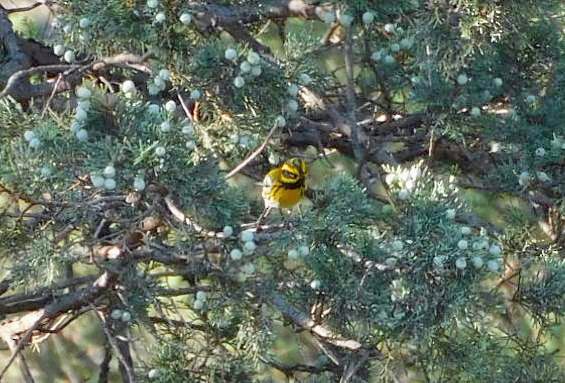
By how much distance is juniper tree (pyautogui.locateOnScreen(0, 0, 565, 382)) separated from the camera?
987 millimetres

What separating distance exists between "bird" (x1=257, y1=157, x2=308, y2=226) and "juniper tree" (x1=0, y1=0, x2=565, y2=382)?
0.11 feet

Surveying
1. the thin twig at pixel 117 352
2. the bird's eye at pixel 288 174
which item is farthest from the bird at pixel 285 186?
the thin twig at pixel 117 352

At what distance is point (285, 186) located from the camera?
1252 mm

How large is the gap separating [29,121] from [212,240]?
8.6 inches

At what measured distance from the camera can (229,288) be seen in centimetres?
108

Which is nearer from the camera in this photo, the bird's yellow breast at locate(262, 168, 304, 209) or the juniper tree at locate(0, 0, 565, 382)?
the juniper tree at locate(0, 0, 565, 382)

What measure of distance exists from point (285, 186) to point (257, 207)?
0.11 metres

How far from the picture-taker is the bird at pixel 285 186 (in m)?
1.23

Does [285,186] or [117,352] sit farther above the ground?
[285,186]

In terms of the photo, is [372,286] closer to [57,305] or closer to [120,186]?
[120,186]

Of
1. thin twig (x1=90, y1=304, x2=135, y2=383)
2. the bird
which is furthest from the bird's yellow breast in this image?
thin twig (x1=90, y1=304, x2=135, y2=383)

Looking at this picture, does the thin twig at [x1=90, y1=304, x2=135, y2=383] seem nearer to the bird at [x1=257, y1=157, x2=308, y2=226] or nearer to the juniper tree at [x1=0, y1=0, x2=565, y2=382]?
the juniper tree at [x1=0, y1=0, x2=565, y2=382]

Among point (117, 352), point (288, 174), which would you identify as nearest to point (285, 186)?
point (288, 174)

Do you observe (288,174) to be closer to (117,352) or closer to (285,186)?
(285,186)
